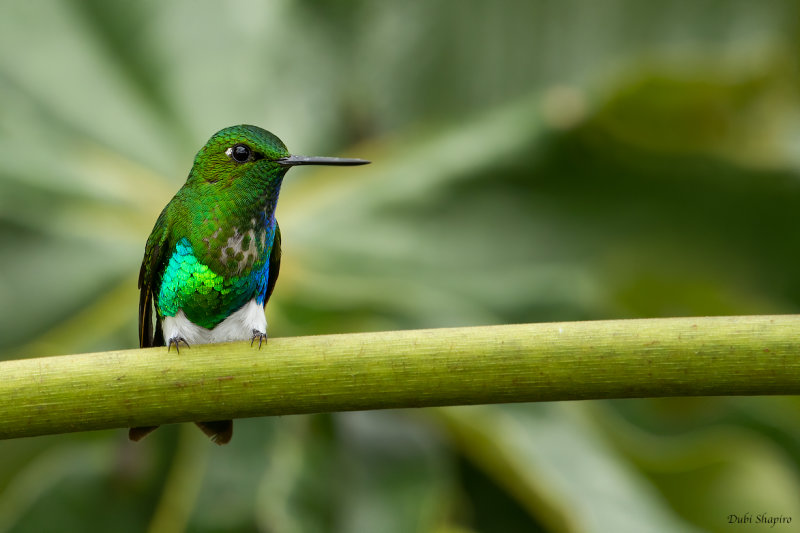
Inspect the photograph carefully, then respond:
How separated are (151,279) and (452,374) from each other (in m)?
0.87

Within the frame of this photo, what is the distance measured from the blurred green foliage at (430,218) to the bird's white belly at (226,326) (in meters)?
0.49

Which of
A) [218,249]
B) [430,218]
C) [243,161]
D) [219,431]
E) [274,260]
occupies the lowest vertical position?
[430,218]

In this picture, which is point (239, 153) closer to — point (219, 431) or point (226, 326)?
point (226, 326)

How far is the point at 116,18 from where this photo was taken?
3.46m

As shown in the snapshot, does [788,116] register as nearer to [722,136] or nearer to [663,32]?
[722,136]

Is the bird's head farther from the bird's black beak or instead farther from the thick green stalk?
the thick green stalk

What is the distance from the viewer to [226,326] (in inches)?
71.9

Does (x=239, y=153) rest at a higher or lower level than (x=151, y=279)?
higher

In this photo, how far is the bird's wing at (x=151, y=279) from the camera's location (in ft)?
5.77

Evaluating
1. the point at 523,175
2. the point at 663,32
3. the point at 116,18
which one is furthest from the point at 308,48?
the point at 663,32

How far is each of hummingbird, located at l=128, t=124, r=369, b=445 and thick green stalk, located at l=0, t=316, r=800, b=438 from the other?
399 millimetres

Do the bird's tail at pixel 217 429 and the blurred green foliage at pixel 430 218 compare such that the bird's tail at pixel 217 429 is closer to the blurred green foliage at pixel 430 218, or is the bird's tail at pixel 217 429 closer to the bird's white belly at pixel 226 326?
the bird's white belly at pixel 226 326

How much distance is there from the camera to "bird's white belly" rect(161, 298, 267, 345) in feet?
5.65

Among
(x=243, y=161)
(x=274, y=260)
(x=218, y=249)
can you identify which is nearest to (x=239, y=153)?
(x=243, y=161)
